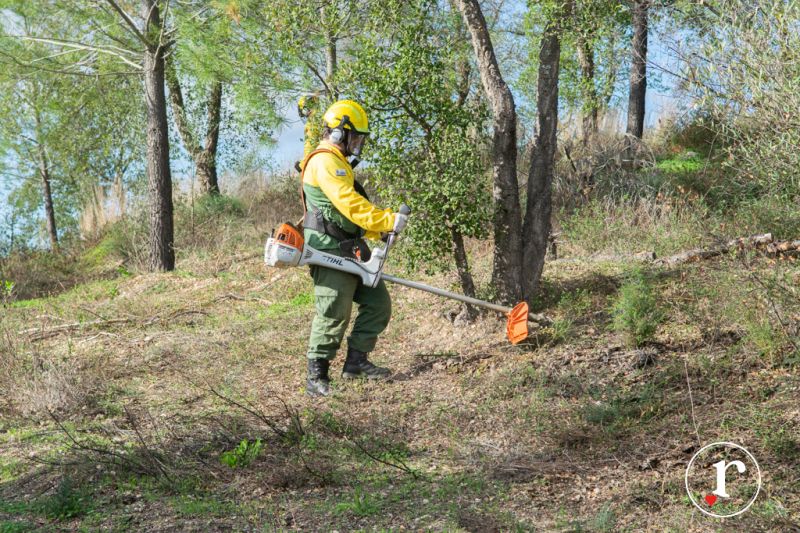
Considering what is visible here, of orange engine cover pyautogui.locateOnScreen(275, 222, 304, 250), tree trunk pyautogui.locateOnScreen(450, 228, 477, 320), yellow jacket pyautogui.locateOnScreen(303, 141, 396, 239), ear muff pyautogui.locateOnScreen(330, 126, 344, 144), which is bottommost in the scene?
tree trunk pyautogui.locateOnScreen(450, 228, 477, 320)

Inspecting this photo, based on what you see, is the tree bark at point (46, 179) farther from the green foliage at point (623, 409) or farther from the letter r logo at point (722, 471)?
the letter r logo at point (722, 471)

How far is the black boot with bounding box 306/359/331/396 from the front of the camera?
19.0 ft

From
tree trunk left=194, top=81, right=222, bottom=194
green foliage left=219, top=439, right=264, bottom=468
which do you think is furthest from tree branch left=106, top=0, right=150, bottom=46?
green foliage left=219, top=439, right=264, bottom=468

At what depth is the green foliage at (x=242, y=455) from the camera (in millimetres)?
4469

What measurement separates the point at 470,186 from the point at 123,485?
11.4ft

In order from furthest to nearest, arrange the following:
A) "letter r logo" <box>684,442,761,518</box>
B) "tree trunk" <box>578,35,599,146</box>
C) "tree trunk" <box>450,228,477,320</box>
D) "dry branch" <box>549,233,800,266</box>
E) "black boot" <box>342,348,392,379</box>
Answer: "tree trunk" <box>578,35,599,146</box>
"dry branch" <box>549,233,800,266</box>
"tree trunk" <box>450,228,477,320</box>
"black boot" <box>342,348,392,379</box>
"letter r logo" <box>684,442,761,518</box>

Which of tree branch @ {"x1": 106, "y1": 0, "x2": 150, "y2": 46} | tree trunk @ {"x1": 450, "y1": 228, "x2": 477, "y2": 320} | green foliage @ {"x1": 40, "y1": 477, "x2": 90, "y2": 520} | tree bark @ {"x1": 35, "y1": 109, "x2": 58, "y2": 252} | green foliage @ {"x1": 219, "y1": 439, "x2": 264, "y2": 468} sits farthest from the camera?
tree bark @ {"x1": 35, "y1": 109, "x2": 58, "y2": 252}

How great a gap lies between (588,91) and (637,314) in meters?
5.95

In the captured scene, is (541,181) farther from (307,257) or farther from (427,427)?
(427,427)

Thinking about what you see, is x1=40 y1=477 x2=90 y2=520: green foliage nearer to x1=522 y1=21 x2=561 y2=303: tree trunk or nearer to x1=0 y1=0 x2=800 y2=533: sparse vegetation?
x1=0 y1=0 x2=800 y2=533: sparse vegetation

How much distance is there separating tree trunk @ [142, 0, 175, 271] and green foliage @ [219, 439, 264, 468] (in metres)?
8.21

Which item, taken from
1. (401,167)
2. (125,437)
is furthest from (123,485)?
(401,167)

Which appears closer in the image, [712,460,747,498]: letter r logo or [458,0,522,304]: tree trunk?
[712,460,747,498]: letter r logo

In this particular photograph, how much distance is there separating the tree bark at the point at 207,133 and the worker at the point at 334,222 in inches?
365
